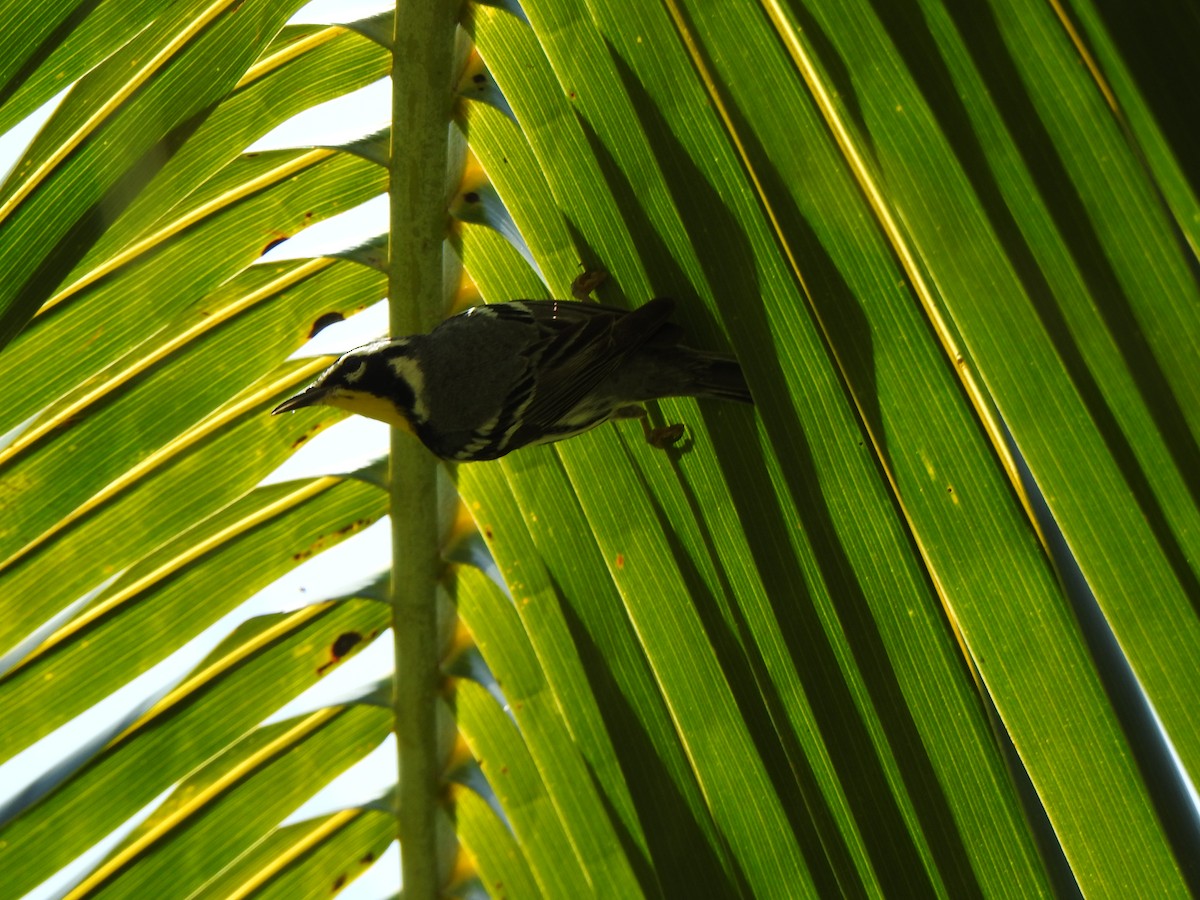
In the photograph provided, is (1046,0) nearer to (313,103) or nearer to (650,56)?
(650,56)

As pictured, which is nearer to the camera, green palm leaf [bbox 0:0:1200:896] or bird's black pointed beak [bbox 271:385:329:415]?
green palm leaf [bbox 0:0:1200:896]

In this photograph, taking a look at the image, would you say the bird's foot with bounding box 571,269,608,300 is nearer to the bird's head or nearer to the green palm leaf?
the green palm leaf

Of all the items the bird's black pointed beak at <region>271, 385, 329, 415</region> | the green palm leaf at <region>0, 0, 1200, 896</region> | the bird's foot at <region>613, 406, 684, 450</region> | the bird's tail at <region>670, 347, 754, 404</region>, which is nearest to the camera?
the green palm leaf at <region>0, 0, 1200, 896</region>

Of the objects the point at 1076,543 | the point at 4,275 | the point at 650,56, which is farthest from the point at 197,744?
the point at 1076,543

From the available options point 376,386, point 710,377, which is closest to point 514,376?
point 376,386

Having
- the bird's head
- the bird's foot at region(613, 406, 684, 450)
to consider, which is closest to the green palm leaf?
the bird's foot at region(613, 406, 684, 450)

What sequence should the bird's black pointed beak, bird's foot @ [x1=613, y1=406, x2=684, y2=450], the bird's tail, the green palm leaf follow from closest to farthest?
the green palm leaf < the bird's tail < bird's foot @ [x1=613, y1=406, x2=684, y2=450] < the bird's black pointed beak

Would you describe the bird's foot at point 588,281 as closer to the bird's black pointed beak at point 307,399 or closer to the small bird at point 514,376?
the small bird at point 514,376
